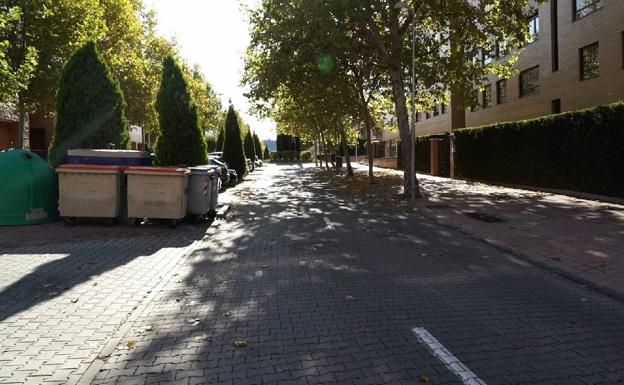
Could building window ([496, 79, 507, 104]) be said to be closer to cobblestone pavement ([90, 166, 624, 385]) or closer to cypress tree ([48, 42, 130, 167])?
cypress tree ([48, 42, 130, 167])

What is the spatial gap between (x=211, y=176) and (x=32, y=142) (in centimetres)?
2605

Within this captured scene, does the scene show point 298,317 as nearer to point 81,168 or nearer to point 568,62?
point 81,168

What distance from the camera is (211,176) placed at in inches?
519

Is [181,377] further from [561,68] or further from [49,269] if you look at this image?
[561,68]

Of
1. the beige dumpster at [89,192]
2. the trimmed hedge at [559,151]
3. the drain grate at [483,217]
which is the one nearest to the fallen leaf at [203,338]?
the beige dumpster at [89,192]

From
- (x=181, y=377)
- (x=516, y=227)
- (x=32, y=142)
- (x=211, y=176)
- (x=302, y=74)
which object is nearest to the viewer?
(x=181, y=377)

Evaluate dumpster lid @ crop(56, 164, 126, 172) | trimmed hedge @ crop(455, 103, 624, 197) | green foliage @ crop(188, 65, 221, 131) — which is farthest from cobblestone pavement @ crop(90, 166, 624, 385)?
green foliage @ crop(188, 65, 221, 131)

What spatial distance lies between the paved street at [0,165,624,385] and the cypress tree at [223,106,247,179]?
22.1 metres

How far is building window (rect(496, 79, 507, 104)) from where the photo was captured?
33.3 metres

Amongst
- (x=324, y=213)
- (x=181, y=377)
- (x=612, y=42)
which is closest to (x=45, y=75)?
(x=324, y=213)

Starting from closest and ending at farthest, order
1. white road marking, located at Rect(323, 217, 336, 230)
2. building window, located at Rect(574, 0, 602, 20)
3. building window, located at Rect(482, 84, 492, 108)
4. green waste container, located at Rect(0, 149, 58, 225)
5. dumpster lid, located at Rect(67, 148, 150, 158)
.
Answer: green waste container, located at Rect(0, 149, 58, 225), white road marking, located at Rect(323, 217, 336, 230), dumpster lid, located at Rect(67, 148, 150, 158), building window, located at Rect(574, 0, 602, 20), building window, located at Rect(482, 84, 492, 108)

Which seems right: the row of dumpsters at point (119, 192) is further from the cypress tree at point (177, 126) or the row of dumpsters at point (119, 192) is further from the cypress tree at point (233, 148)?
the cypress tree at point (233, 148)

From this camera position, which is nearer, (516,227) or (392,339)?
(392,339)

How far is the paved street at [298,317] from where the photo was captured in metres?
4.02
